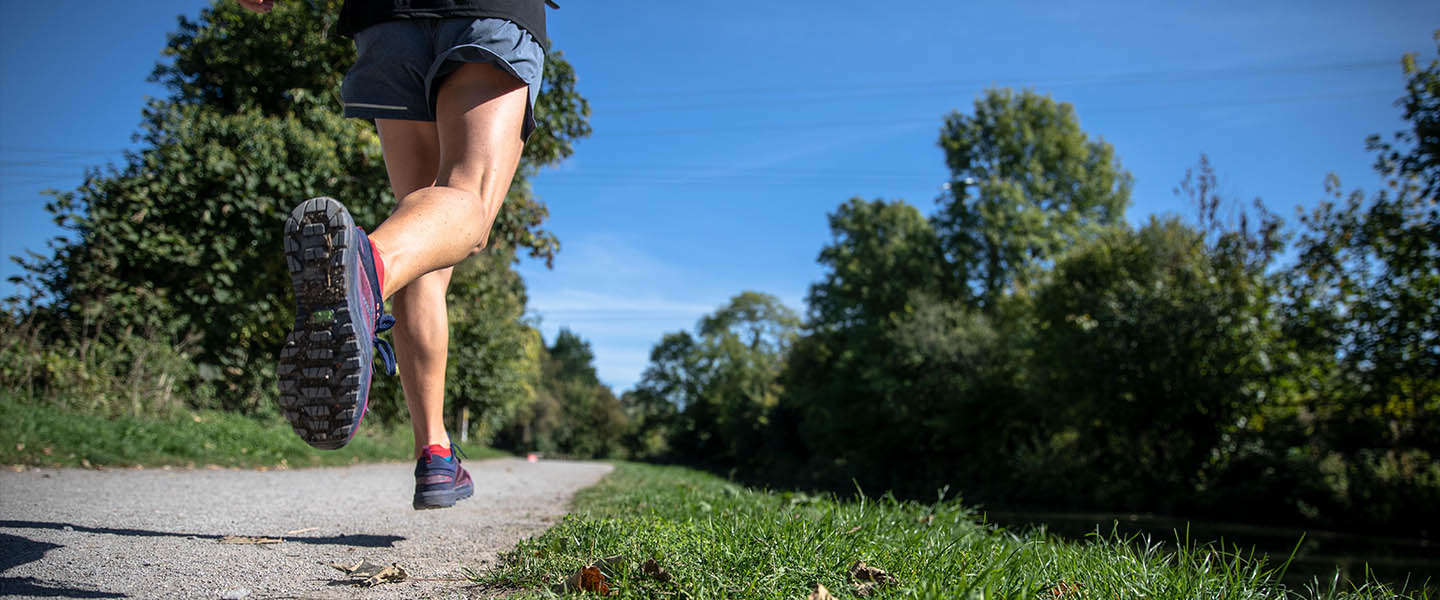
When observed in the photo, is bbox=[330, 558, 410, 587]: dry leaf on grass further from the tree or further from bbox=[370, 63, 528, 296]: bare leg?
the tree

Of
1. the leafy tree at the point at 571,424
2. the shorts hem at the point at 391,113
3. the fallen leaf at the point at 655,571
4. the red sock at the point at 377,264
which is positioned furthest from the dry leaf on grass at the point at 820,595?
the leafy tree at the point at 571,424

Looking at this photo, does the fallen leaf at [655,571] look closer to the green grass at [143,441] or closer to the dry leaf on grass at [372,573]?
the dry leaf on grass at [372,573]

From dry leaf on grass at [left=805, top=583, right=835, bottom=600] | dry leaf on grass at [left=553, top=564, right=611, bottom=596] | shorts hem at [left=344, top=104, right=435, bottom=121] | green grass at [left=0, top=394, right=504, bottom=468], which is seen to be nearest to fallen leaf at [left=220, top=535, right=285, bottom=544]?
dry leaf on grass at [left=553, top=564, right=611, bottom=596]

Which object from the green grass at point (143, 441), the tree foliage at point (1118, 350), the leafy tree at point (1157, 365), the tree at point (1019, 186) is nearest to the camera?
the green grass at point (143, 441)

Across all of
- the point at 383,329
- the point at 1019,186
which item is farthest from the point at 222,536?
the point at 1019,186

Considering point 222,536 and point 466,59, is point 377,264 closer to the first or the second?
point 466,59

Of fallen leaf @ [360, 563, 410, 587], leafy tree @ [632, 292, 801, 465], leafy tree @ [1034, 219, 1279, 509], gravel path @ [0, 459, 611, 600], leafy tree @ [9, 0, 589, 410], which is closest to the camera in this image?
gravel path @ [0, 459, 611, 600]

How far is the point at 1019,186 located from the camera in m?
25.3

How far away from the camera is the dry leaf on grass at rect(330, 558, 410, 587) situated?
180 centimetres

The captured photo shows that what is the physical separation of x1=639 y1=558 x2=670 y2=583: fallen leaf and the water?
14.0 ft

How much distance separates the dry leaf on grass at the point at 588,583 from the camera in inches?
64.0

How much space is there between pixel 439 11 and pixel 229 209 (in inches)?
305

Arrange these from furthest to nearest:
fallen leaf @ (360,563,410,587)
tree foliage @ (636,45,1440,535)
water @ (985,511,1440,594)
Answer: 1. tree foliage @ (636,45,1440,535)
2. water @ (985,511,1440,594)
3. fallen leaf @ (360,563,410,587)

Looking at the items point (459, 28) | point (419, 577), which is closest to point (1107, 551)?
point (419, 577)
